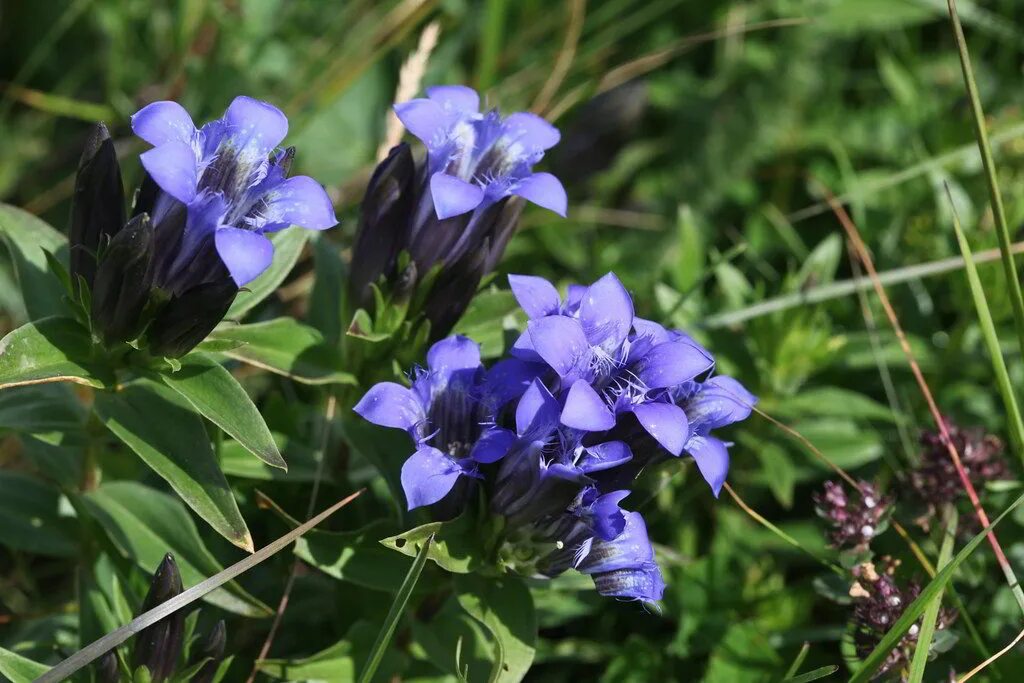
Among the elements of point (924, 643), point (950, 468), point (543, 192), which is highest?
point (543, 192)

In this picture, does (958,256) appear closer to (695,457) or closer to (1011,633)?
(1011,633)

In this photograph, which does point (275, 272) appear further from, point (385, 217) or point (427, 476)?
point (427, 476)

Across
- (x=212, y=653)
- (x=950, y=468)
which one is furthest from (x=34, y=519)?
(x=950, y=468)

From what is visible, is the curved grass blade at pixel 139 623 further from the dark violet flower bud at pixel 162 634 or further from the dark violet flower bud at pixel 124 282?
the dark violet flower bud at pixel 124 282

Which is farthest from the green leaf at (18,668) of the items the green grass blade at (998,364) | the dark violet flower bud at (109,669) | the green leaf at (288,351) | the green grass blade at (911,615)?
the green grass blade at (998,364)

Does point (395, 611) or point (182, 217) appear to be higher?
point (182, 217)

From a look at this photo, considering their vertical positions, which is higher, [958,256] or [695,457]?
[695,457]

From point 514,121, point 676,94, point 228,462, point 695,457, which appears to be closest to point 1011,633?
point 695,457

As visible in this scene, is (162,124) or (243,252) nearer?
(243,252)
